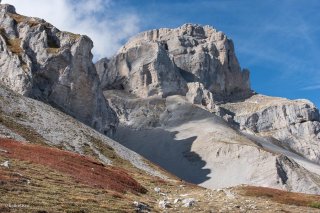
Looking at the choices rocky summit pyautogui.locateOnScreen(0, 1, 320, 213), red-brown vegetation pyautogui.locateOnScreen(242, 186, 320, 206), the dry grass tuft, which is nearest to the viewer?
rocky summit pyautogui.locateOnScreen(0, 1, 320, 213)

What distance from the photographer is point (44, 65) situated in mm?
152875

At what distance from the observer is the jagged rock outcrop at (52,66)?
143m

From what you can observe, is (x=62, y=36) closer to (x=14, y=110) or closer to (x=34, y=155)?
(x=14, y=110)

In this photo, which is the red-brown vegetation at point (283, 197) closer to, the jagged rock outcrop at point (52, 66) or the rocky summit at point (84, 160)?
the rocky summit at point (84, 160)

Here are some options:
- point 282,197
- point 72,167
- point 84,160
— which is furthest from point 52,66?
point 282,197

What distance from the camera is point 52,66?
155500mm

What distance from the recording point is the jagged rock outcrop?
143m

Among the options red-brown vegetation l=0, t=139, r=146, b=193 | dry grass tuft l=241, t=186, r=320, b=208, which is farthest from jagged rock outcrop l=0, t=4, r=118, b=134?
dry grass tuft l=241, t=186, r=320, b=208

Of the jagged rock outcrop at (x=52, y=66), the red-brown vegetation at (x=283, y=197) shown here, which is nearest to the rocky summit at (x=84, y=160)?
the red-brown vegetation at (x=283, y=197)

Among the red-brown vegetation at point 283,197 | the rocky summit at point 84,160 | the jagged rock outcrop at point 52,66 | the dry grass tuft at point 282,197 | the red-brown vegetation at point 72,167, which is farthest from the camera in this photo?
the jagged rock outcrop at point 52,66

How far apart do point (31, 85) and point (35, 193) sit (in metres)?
113

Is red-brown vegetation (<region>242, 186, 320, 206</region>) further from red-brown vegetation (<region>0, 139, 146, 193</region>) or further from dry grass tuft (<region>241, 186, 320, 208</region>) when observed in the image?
red-brown vegetation (<region>0, 139, 146, 193</region>)

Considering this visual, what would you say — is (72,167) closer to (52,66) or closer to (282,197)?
(282,197)

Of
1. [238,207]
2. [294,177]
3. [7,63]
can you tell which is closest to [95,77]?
[7,63]
